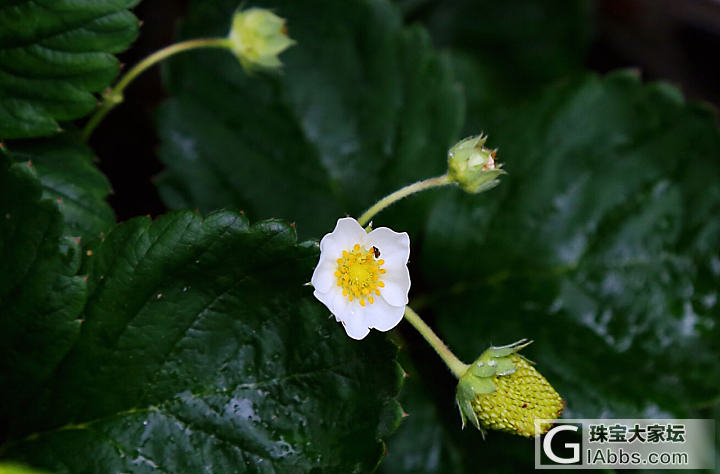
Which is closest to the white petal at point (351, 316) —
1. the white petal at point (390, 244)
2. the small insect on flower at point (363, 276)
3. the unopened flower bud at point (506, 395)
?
the small insect on flower at point (363, 276)

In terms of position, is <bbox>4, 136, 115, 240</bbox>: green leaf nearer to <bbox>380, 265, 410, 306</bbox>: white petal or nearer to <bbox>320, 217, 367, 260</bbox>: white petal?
<bbox>320, 217, 367, 260</bbox>: white petal

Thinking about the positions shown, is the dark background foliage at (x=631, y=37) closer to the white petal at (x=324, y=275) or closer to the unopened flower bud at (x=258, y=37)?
the unopened flower bud at (x=258, y=37)

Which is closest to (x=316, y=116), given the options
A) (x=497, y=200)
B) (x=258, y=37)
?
(x=258, y=37)

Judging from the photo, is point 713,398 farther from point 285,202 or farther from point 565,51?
point 565,51

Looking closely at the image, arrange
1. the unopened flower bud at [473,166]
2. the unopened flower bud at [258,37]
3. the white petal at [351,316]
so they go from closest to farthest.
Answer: the white petal at [351,316] → the unopened flower bud at [473,166] → the unopened flower bud at [258,37]

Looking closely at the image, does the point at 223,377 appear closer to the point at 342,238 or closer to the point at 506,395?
the point at 342,238
